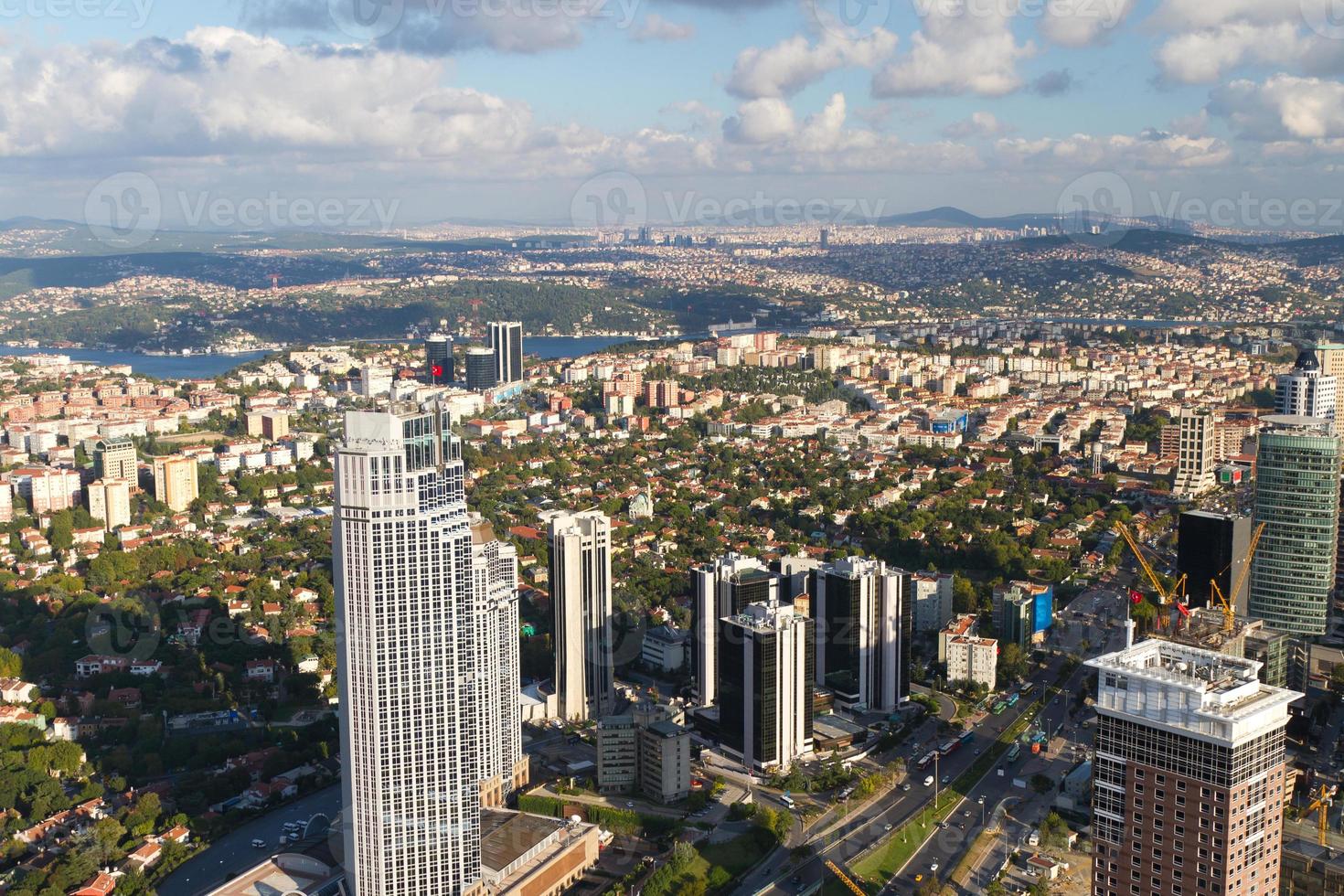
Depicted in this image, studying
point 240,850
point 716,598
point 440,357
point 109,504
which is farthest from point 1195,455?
point 440,357

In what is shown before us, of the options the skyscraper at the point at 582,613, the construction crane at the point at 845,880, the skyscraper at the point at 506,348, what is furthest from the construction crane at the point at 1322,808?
Answer: the skyscraper at the point at 506,348

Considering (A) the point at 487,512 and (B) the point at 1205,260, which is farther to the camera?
(B) the point at 1205,260

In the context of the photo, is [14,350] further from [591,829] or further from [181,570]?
[591,829]

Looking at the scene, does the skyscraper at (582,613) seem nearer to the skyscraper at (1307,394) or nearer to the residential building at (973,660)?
the residential building at (973,660)

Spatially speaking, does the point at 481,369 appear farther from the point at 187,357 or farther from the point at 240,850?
the point at 240,850

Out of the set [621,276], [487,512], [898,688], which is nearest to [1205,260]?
[621,276]
